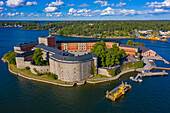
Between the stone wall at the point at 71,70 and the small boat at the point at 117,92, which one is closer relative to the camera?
the small boat at the point at 117,92

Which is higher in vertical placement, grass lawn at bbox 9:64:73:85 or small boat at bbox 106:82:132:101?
grass lawn at bbox 9:64:73:85

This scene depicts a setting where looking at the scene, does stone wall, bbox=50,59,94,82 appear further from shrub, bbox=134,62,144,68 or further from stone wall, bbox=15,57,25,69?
shrub, bbox=134,62,144,68

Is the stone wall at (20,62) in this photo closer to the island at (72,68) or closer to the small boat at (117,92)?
the island at (72,68)

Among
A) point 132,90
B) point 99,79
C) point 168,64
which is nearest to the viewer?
point 132,90

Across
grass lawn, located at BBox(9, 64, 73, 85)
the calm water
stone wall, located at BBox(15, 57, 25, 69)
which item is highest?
stone wall, located at BBox(15, 57, 25, 69)

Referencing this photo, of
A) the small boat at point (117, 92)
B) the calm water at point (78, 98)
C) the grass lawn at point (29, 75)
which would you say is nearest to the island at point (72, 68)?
the grass lawn at point (29, 75)

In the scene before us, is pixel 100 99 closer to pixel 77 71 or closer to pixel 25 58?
pixel 77 71

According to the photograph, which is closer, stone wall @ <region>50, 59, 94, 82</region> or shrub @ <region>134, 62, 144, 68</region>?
stone wall @ <region>50, 59, 94, 82</region>

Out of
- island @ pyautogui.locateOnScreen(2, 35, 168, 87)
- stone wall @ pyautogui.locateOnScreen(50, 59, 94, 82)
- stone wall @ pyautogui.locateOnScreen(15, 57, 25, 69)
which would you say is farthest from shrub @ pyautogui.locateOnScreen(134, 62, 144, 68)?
stone wall @ pyautogui.locateOnScreen(15, 57, 25, 69)

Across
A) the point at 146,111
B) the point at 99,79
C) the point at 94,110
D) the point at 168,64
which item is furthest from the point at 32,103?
the point at 168,64

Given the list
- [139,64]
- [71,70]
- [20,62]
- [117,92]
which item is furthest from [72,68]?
[139,64]

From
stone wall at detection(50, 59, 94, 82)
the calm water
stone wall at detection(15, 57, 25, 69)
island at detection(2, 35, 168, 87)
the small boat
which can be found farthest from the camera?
stone wall at detection(15, 57, 25, 69)
